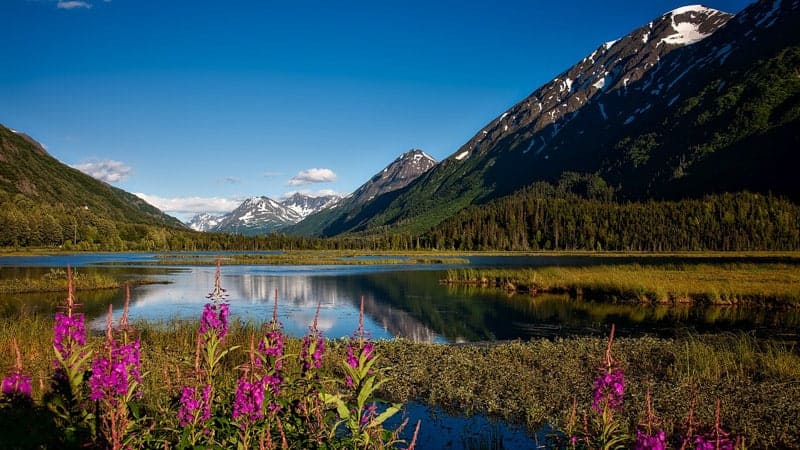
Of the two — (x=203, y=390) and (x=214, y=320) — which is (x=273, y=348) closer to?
(x=214, y=320)

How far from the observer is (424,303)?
4416 cm

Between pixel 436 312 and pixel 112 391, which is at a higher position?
pixel 112 391

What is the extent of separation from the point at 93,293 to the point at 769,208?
181639mm

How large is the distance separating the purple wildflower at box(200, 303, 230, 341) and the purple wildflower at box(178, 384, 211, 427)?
0.80 m

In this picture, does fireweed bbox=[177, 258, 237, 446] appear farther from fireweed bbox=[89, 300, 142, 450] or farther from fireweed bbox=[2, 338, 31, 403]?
fireweed bbox=[2, 338, 31, 403]

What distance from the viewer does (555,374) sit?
17266 mm

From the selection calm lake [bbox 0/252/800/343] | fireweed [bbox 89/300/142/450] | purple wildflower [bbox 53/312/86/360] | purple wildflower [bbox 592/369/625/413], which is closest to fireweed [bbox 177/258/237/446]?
fireweed [bbox 89/300/142/450]

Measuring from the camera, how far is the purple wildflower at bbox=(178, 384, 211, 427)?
5.72m

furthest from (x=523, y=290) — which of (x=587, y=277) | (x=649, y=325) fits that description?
(x=649, y=325)

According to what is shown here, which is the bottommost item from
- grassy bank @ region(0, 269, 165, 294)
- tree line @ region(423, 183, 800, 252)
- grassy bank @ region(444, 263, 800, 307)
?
grassy bank @ region(444, 263, 800, 307)

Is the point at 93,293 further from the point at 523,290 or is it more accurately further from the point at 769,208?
the point at 769,208

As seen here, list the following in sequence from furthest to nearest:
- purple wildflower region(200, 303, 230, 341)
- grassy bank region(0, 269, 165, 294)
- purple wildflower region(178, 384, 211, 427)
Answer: grassy bank region(0, 269, 165, 294), purple wildflower region(200, 303, 230, 341), purple wildflower region(178, 384, 211, 427)

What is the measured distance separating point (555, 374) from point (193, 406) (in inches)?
553

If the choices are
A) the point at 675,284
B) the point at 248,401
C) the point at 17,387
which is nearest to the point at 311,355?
the point at 248,401
